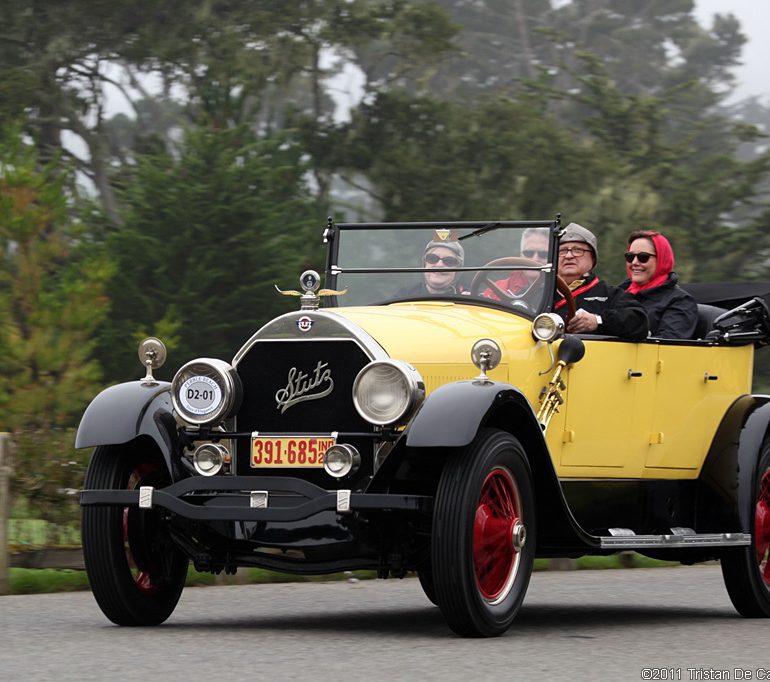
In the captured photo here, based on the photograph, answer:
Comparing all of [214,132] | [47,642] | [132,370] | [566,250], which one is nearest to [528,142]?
[214,132]

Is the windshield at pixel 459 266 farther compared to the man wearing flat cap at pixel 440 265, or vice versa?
the man wearing flat cap at pixel 440 265

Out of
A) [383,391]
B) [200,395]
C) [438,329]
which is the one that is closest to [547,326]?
[438,329]

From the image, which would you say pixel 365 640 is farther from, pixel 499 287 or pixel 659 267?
pixel 659 267

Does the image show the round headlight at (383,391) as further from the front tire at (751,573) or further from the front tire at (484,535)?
the front tire at (751,573)

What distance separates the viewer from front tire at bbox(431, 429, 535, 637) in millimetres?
7090

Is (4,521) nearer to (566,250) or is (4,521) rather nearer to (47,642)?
(47,642)

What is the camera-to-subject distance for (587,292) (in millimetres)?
9555

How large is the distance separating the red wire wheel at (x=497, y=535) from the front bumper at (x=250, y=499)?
323 millimetres

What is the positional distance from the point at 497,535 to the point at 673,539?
171 centimetres

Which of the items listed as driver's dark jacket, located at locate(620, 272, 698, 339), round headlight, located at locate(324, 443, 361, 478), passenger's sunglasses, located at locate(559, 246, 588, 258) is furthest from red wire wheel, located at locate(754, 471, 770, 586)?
round headlight, located at locate(324, 443, 361, 478)

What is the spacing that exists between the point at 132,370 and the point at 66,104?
39.6 feet

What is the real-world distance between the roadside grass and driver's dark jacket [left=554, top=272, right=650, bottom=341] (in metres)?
3.05

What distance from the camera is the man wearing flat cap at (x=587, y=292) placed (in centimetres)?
883

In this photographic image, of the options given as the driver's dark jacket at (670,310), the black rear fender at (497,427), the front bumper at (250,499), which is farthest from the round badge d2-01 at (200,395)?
the driver's dark jacket at (670,310)
